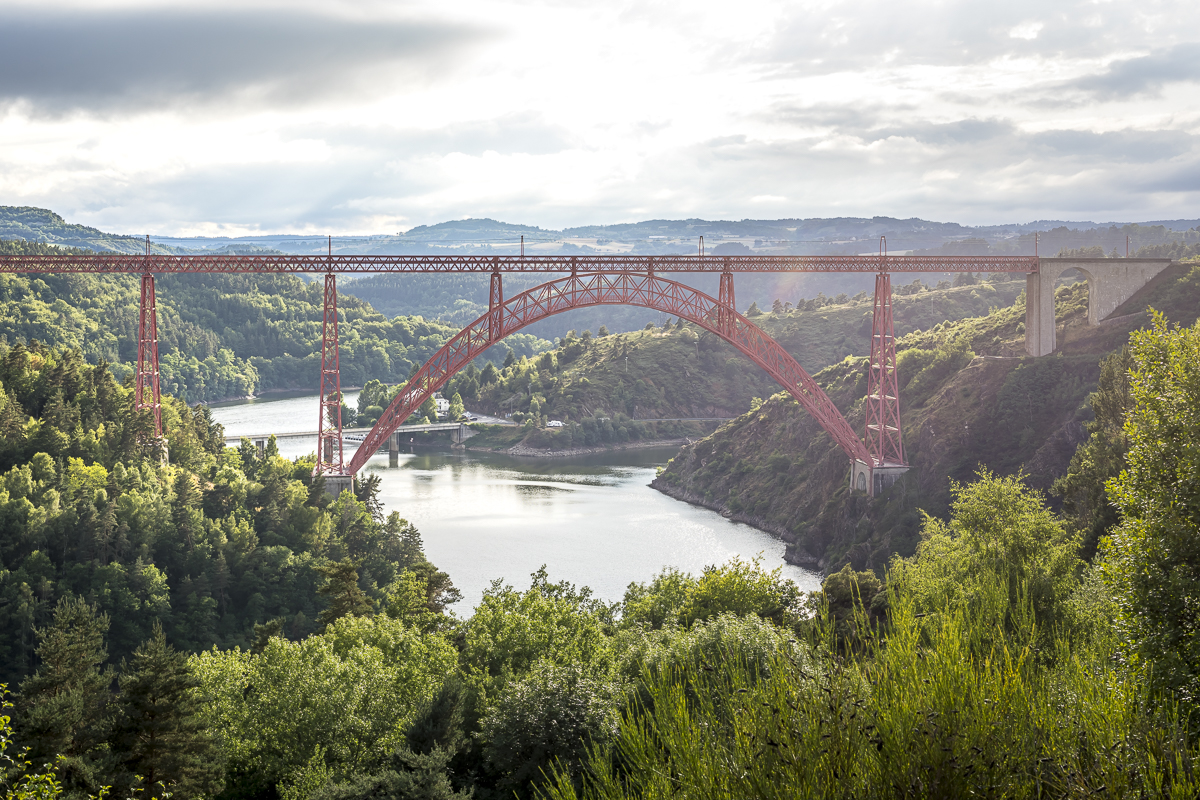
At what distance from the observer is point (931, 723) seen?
295 inches

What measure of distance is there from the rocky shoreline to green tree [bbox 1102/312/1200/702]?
33.3 meters

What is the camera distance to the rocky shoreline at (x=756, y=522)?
47000 millimetres

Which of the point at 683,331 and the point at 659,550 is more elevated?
the point at 683,331

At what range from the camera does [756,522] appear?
5506cm

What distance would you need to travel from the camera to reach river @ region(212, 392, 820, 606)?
4416cm

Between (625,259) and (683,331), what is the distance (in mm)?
60895

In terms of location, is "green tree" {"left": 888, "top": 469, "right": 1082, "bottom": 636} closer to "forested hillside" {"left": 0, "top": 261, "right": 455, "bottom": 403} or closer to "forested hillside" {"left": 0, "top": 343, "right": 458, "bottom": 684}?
"forested hillside" {"left": 0, "top": 343, "right": 458, "bottom": 684}

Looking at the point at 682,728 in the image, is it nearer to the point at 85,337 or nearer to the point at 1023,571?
the point at 1023,571

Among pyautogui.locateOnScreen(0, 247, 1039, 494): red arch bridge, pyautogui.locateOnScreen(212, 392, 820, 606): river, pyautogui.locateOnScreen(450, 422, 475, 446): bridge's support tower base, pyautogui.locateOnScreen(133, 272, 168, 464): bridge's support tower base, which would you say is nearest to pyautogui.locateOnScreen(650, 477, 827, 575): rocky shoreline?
pyautogui.locateOnScreen(212, 392, 820, 606): river

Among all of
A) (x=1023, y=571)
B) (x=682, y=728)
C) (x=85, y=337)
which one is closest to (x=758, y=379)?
(x=85, y=337)

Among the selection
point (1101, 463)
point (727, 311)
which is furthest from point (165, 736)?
point (727, 311)

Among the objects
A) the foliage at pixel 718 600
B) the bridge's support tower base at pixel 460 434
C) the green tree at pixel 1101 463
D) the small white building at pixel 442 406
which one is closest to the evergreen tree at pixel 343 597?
the foliage at pixel 718 600

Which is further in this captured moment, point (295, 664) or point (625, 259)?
point (625, 259)

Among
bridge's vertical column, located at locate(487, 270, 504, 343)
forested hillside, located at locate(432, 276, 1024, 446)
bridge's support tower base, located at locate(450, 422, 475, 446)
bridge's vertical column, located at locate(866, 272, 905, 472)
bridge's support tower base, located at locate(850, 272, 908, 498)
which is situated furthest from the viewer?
forested hillside, located at locate(432, 276, 1024, 446)
